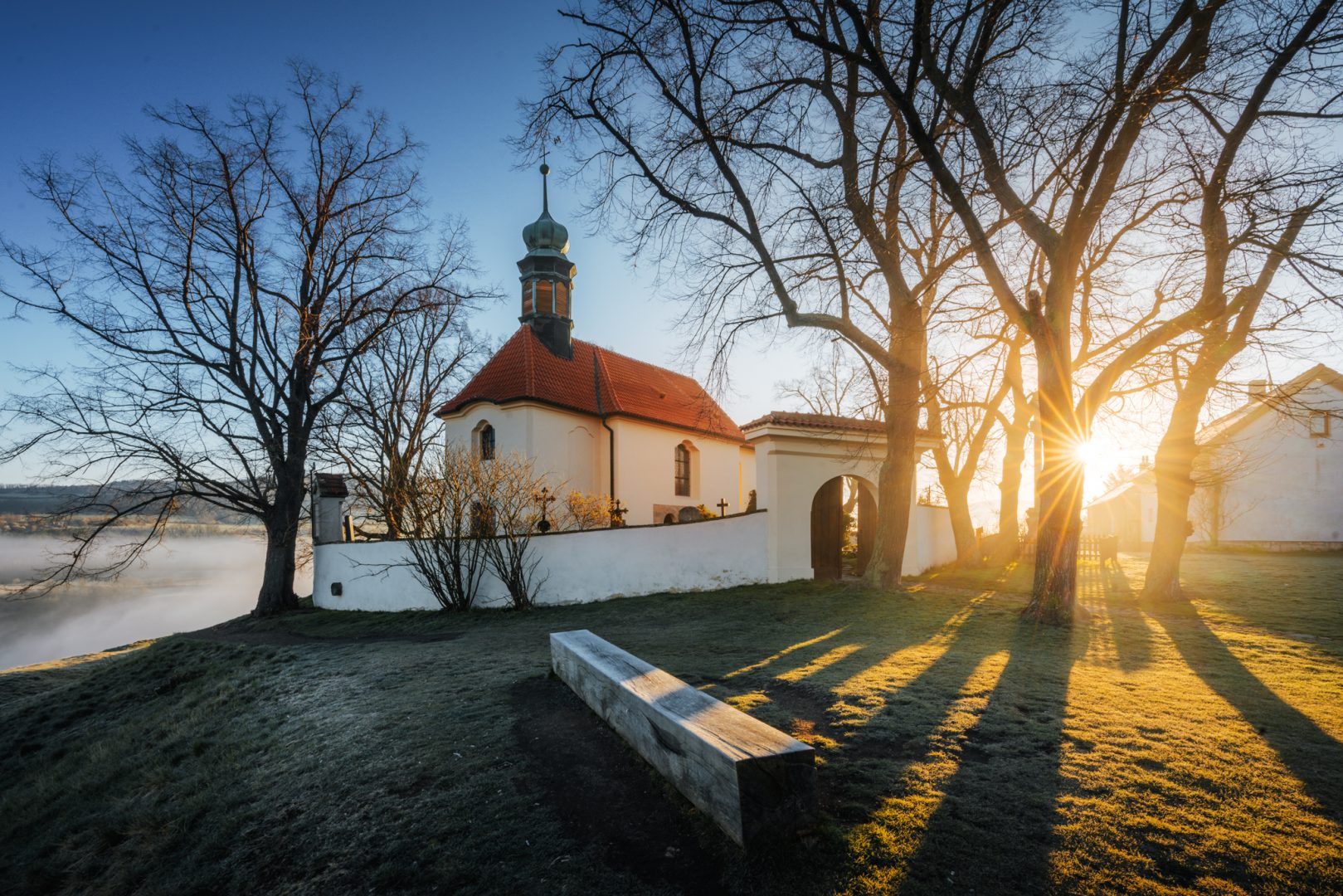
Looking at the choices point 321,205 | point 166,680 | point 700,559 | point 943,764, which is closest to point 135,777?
point 166,680

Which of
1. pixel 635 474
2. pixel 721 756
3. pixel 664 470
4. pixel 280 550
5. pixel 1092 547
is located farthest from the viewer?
pixel 664 470

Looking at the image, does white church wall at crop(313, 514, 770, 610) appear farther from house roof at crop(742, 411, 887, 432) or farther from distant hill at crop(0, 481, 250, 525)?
distant hill at crop(0, 481, 250, 525)

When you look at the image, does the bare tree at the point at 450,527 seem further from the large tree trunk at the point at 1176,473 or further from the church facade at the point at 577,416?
the large tree trunk at the point at 1176,473

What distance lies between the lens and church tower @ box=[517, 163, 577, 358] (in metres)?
23.4

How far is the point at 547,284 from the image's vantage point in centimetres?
2373

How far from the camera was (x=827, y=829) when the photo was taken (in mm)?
2525

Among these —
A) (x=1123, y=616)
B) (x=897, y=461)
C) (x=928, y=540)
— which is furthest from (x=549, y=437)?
(x=1123, y=616)

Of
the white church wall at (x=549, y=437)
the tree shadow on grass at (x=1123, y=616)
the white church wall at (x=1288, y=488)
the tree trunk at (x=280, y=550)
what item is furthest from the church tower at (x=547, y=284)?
the white church wall at (x=1288, y=488)

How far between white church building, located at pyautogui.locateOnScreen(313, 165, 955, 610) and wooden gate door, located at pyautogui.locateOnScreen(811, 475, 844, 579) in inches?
1.2

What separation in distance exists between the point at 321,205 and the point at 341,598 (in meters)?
9.71

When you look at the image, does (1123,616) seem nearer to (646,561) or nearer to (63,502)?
(646,561)

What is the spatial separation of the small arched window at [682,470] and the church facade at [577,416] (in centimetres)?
4

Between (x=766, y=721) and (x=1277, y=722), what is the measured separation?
312cm

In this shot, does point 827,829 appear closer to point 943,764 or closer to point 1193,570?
point 943,764
